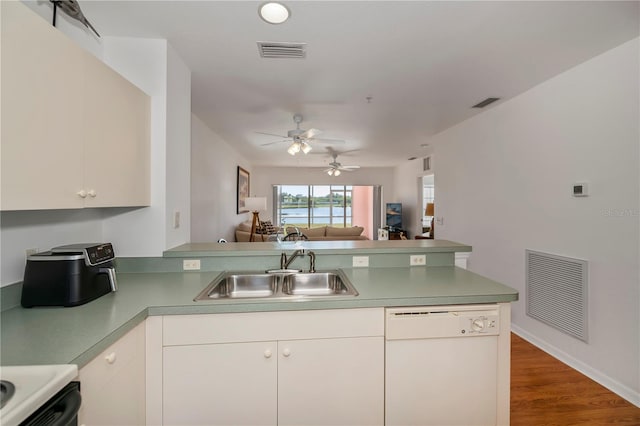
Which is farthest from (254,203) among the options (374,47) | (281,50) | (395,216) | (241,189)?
(395,216)

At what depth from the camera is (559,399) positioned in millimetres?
1975

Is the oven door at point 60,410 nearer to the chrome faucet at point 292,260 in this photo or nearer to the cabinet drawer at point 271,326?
the cabinet drawer at point 271,326

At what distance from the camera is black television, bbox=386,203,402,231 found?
7980mm

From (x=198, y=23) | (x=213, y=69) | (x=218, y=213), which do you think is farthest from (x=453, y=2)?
(x=218, y=213)

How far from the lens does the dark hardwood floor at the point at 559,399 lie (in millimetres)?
1792

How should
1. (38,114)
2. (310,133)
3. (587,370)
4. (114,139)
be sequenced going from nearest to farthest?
(38,114) < (114,139) < (587,370) < (310,133)

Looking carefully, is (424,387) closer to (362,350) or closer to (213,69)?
(362,350)

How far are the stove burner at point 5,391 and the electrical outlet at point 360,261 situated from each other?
1.63 m

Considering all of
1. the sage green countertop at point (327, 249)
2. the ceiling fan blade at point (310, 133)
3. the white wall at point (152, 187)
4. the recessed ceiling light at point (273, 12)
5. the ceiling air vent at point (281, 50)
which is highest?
the ceiling air vent at point (281, 50)

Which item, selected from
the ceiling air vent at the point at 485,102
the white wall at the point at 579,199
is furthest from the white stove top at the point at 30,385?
the ceiling air vent at the point at 485,102

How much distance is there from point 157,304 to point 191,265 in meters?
0.63

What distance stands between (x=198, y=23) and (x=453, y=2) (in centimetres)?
151

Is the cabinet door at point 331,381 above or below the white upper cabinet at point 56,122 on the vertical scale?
below

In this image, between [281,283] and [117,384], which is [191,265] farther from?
[117,384]
